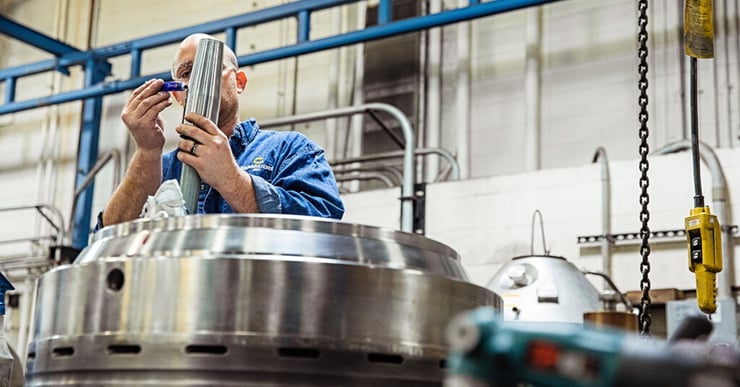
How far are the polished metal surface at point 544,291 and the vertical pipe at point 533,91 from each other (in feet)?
3.28

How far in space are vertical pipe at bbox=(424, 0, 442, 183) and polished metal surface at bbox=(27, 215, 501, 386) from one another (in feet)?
9.77

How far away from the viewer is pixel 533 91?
352 centimetres

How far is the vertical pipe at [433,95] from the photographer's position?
373 cm

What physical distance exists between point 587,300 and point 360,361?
1841 millimetres

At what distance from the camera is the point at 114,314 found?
2.28ft

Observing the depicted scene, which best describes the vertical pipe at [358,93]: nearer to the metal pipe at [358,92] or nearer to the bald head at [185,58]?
the metal pipe at [358,92]

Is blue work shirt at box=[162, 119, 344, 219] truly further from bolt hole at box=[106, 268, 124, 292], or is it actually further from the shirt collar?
bolt hole at box=[106, 268, 124, 292]

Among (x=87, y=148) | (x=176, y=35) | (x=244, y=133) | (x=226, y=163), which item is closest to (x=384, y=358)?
(x=226, y=163)

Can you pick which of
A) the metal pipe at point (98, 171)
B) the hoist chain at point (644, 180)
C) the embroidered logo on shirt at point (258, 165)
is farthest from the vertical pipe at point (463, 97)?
the embroidered logo on shirt at point (258, 165)

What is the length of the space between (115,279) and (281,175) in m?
0.43

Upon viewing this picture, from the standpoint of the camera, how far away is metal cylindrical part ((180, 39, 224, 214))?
94cm

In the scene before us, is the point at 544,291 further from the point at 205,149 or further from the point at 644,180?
the point at 205,149

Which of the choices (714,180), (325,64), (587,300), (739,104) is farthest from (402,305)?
(325,64)

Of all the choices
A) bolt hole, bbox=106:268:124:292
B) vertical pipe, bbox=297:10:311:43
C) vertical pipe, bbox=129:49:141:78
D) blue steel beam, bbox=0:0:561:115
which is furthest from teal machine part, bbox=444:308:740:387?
vertical pipe, bbox=129:49:141:78
